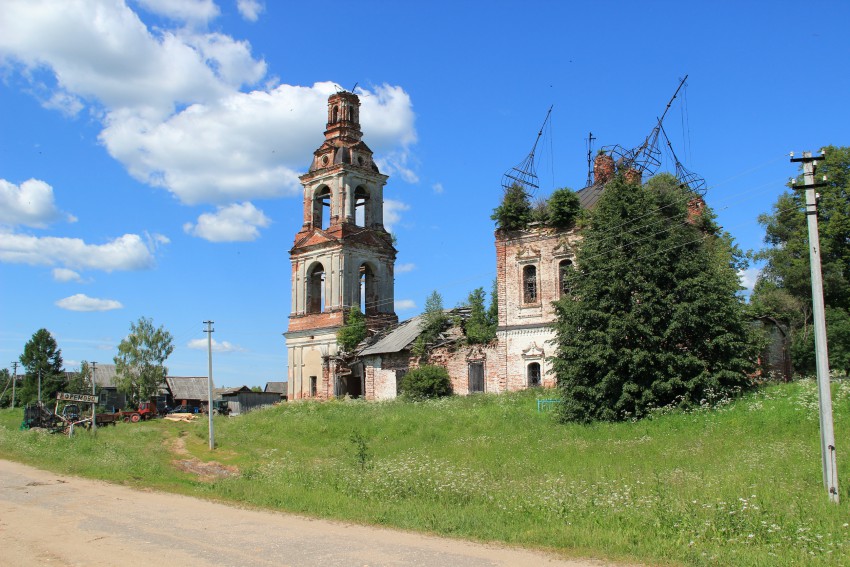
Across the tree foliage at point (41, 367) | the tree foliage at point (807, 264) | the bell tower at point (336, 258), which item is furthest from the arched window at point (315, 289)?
the tree foliage at point (41, 367)

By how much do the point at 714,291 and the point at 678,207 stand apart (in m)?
3.72

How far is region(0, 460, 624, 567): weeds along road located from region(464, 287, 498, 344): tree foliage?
21.5m

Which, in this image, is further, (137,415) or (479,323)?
(137,415)

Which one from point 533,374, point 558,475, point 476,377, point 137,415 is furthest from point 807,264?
point 137,415

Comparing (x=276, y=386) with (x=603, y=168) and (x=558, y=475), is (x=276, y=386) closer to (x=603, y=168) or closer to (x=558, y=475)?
(x=603, y=168)

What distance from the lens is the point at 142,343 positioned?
5772cm

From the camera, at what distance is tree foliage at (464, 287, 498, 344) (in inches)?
1353

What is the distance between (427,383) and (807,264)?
21806 mm

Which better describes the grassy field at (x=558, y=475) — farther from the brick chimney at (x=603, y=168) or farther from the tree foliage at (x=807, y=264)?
the tree foliage at (x=807, y=264)

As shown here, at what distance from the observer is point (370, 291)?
145 ft

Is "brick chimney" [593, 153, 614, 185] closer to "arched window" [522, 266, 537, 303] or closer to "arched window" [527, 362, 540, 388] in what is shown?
"arched window" [522, 266, 537, 303]

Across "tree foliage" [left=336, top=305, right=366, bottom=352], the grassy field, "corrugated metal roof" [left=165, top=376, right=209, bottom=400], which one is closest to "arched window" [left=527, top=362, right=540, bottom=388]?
the grassy field

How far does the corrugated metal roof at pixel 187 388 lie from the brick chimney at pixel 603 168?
153ft

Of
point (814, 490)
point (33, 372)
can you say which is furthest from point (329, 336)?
point (33, 372)
